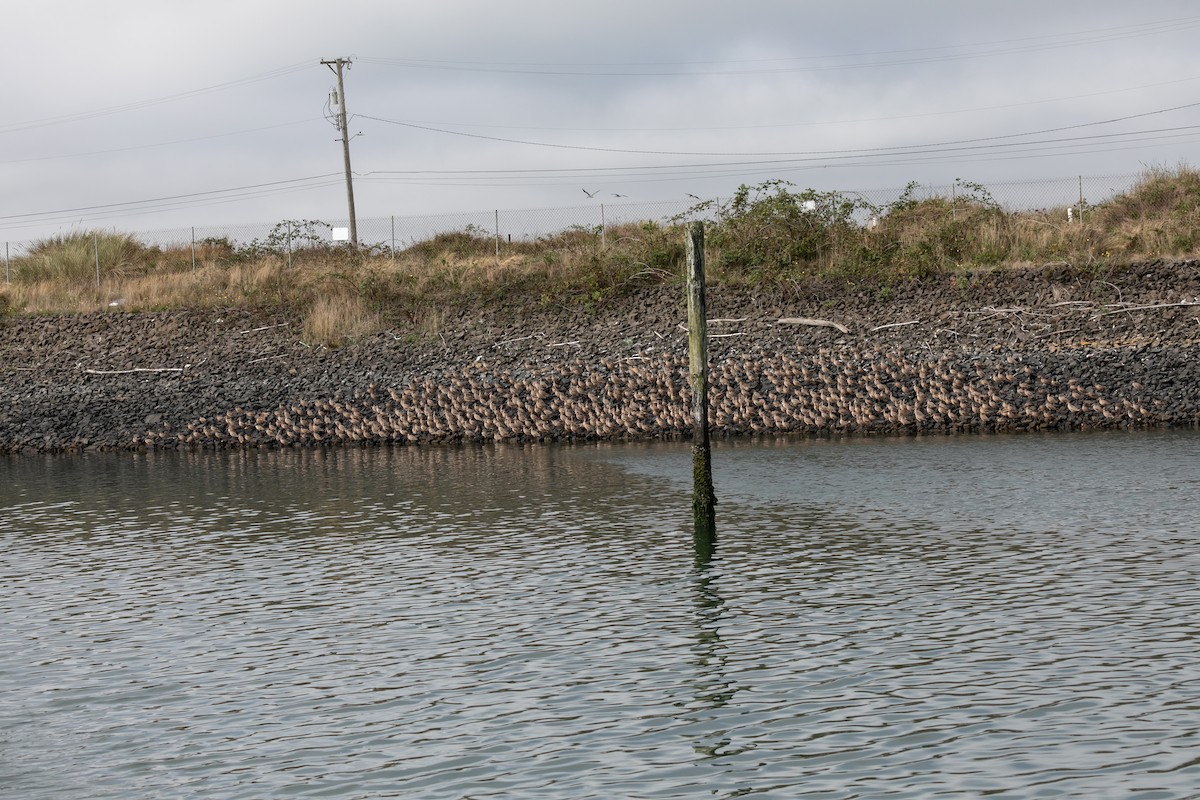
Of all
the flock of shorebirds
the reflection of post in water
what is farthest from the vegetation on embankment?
the reflection of post in water

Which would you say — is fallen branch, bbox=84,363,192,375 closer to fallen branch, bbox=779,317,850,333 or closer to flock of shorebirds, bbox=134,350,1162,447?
flock of shorebirds, bbox=134,350,1162,447

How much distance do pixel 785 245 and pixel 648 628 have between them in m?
34.6

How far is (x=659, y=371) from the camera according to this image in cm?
3991

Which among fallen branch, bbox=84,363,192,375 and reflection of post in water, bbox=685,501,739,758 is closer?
reflection of post in water, bbox=685,501,739,758

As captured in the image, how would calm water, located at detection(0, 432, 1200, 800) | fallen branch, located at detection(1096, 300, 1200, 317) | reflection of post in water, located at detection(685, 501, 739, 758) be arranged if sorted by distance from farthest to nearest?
fallen branch, located at detection(1096, 300, 1200, 317) < reflection of post in water, located at detection(685, 501, 739, 758) < calm water, located at detection(0, 432, 1200, 800)

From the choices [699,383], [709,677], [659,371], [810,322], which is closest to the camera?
[709,677]

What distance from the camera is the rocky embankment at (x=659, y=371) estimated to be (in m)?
37.2

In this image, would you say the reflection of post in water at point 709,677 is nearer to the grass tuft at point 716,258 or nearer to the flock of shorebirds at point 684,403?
the flock of shorebirds at point 684,403

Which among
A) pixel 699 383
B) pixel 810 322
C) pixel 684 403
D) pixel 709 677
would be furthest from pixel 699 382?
pixel 810 322

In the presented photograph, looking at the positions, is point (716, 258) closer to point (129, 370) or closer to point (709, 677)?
point (129, 370)

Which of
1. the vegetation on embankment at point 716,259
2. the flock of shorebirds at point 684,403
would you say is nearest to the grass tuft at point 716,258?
the vegetation on embankment at point 716,259

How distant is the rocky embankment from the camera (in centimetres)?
3722

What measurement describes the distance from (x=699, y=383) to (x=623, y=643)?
27.6 feet

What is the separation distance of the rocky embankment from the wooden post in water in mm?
15791
